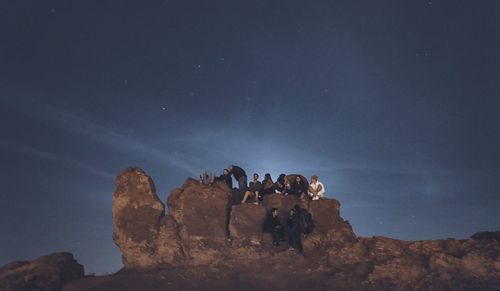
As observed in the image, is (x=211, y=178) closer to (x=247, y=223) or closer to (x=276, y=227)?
(x=247, y=223)

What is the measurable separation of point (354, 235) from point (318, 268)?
4.85 metres

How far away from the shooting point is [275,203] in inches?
1548

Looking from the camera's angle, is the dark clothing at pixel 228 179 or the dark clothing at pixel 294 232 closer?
the dark clothing at pixel 294 232

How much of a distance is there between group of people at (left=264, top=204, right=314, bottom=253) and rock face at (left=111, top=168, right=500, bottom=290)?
1021 millimetres

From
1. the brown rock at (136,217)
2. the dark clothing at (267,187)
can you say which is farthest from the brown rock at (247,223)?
the brown rock at (136,217)

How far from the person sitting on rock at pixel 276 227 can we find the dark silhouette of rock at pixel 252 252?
112 cm

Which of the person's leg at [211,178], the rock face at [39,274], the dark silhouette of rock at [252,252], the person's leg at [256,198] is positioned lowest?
the rock face at [39,274]

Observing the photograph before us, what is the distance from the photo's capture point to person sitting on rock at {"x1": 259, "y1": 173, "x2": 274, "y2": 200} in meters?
40.1

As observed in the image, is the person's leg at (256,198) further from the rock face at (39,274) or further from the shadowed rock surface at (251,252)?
the rock face at (39,274)

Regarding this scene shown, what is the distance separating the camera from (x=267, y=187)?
40344mm

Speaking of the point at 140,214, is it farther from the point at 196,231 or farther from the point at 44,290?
the point at 44,290

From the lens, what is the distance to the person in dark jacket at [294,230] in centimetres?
3647

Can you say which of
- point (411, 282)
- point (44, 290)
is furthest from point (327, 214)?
point (44, 290)

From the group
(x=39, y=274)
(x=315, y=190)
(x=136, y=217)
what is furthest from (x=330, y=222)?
(x=39, y=274)
